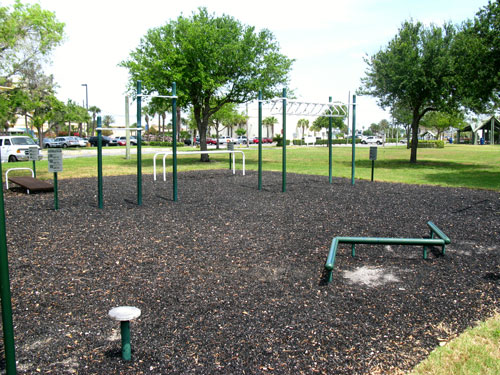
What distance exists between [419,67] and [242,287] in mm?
19489

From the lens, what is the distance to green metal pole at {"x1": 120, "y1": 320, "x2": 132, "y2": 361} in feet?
10.1

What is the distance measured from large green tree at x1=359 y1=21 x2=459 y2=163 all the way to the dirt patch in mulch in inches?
546

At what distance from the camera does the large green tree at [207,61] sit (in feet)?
67.9

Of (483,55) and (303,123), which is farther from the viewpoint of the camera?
(303,123)

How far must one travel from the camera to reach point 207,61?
21.3 m

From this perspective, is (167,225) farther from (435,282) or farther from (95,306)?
(435,282)

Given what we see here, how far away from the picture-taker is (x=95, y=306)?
4.12m

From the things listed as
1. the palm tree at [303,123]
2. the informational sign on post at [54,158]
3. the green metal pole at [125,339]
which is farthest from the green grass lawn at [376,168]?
the palm tree at [303,123]

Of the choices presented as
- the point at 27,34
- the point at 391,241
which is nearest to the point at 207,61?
the point at 27,34

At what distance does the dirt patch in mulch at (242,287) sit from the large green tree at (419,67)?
45.5ft

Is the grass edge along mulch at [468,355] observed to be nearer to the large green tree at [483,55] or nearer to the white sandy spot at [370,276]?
the white sandy spot at [370,276]

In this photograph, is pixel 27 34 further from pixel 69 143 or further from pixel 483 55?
pixel 69 143

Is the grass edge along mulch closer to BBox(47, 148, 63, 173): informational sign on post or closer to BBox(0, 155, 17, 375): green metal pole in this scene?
BBox(0, 155, 17, 375): green metal pole

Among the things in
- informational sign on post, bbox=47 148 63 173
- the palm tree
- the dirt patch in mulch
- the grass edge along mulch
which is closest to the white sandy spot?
the dirt patch in mulch
